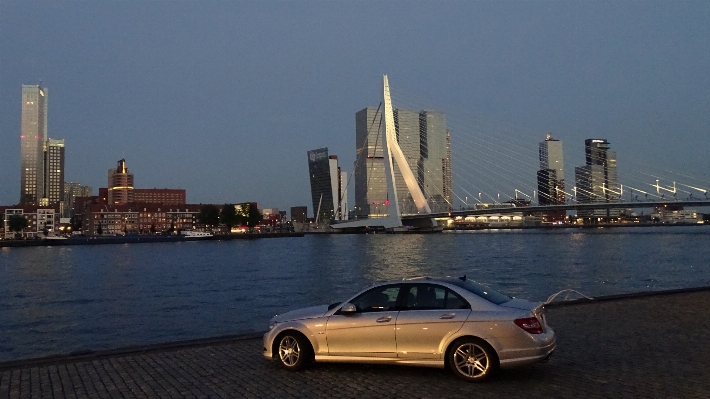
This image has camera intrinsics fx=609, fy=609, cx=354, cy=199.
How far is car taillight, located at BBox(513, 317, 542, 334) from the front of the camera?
7176 millimetres

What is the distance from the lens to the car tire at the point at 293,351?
8039 mm

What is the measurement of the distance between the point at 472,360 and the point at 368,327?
4.46 ft

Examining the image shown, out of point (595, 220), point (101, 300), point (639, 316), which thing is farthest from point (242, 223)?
point (639, 316)

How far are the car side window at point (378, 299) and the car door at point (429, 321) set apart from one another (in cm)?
21

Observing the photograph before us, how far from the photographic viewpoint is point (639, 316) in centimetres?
1200

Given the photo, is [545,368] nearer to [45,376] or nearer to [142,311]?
[45,376]

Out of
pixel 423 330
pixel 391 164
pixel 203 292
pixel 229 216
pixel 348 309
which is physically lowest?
pixel 203 292

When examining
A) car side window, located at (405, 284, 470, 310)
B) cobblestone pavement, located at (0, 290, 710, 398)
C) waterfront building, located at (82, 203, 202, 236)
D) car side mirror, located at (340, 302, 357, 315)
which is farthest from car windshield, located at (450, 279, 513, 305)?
waterfront building, located at (82, 203, 202, 236)

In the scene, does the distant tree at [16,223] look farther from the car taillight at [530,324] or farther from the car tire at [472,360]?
the car taillight at [530,324]

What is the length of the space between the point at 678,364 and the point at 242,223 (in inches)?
5982

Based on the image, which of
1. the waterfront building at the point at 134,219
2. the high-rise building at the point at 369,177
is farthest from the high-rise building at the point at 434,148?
the waterfront building at the point at 134,219

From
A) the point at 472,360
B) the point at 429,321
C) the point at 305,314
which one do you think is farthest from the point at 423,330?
the point at 305,314

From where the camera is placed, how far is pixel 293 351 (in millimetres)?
8117

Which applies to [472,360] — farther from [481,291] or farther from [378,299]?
Result: [378,299]
